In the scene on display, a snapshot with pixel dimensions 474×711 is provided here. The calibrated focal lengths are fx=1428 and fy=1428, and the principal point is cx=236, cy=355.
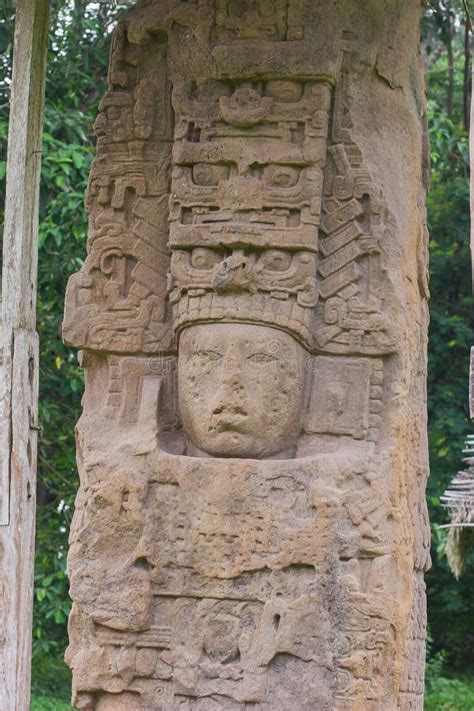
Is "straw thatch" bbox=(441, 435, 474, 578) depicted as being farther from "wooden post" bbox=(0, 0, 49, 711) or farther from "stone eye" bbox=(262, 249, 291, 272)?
"stone eye" bbox=(262, 249, 291, 272)

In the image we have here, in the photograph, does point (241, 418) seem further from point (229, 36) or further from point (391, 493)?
point (229, 36)

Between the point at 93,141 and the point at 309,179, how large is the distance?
4.55 metres

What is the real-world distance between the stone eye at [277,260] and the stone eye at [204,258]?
0.76 ft

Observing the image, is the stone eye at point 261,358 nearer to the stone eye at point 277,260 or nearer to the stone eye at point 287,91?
the stone eye at point 277,260

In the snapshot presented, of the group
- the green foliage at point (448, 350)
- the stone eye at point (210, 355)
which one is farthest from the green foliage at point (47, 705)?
the stone eye at point (210, 355)

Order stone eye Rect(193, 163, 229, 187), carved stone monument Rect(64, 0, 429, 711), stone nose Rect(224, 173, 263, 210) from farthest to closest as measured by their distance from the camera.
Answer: stone eye Rect(193, 163, 229, 187)
stone nose Rect(224, 173, 263, 210)
carved stone monument Rect(64, 0, 429, 711)

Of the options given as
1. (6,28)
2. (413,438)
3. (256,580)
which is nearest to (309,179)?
(413,438)

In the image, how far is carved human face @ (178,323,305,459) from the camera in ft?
20.9

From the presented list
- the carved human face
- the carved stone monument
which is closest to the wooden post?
the carved stone monument

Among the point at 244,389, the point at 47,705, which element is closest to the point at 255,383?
the point at 244,389

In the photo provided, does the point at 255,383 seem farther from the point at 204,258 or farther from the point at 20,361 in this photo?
the point at 20,361

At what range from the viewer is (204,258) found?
653 cm

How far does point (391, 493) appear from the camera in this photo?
6332mm

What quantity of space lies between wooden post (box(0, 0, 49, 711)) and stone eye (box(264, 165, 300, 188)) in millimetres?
1480
